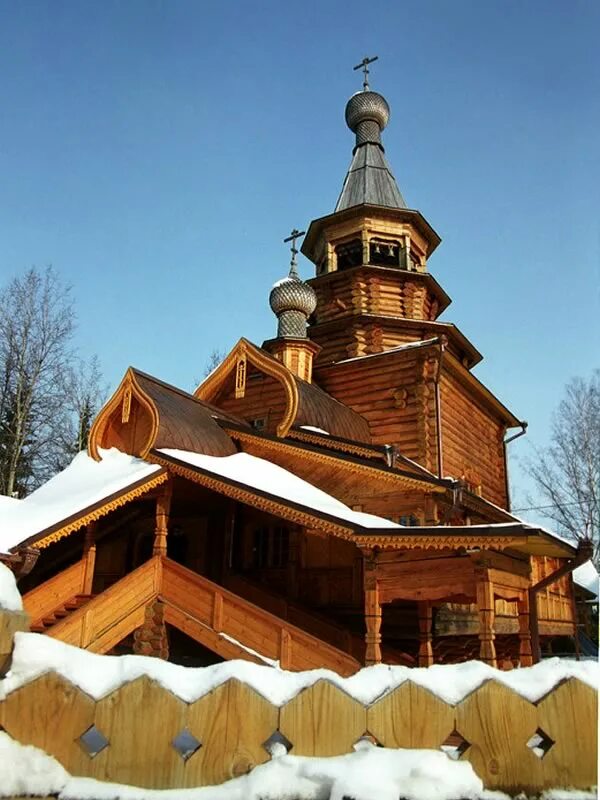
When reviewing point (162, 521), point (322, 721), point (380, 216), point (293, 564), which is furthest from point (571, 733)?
point (380, 216)

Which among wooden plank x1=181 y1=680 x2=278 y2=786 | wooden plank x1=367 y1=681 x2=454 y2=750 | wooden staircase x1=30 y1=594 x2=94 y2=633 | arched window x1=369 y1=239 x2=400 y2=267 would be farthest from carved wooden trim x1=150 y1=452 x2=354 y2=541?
arched window x1=369 y1=239 x2=400 y2=267

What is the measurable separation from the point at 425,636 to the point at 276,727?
281 inches

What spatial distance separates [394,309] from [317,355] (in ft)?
8.04

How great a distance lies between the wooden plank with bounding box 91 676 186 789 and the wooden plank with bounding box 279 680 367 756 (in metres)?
0.36

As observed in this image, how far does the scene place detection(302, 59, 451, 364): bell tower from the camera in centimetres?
1753

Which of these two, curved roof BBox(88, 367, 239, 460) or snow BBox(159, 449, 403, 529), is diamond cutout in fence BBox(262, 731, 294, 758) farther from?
curved roof BBox(88, 367, 239, 460)

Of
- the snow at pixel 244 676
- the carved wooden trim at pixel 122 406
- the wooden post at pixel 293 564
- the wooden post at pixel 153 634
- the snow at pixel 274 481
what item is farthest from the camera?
the wooden post at pixel 293 564

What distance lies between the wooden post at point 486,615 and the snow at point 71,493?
15.3ft

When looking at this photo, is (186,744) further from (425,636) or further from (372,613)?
(425,636)

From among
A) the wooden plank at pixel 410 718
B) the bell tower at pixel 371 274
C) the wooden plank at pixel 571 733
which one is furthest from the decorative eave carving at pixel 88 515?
the bell tower at pixel 371 274

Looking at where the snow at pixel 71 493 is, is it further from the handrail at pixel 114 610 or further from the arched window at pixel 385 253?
the arched window at pixel 385 253

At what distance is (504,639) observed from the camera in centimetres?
1104

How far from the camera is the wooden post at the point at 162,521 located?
934 centimetres

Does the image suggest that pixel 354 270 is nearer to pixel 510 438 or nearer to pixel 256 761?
pixel 510 438
